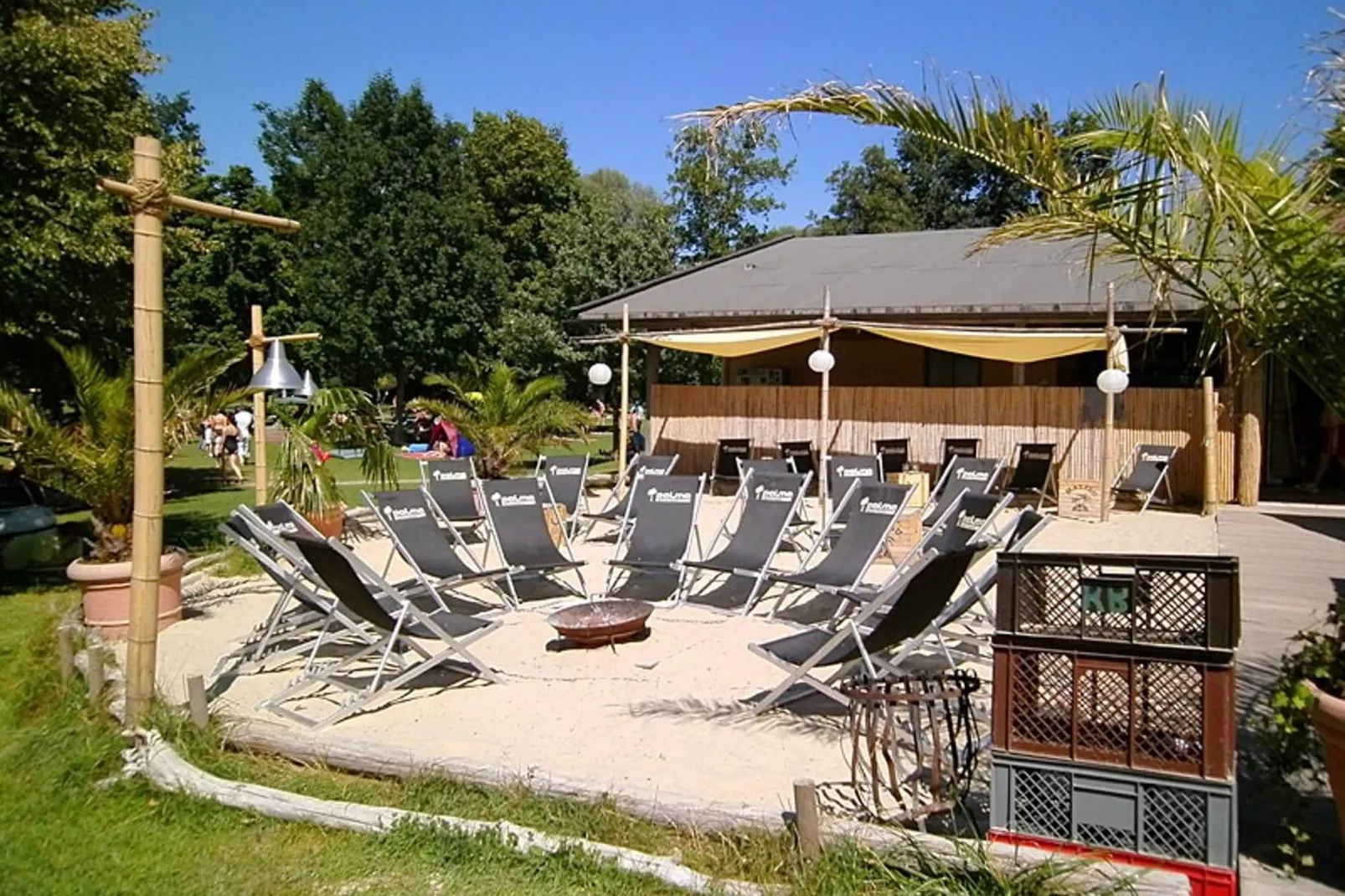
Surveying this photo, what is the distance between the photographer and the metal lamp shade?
9.50m

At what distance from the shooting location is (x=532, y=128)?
39344 millimetres

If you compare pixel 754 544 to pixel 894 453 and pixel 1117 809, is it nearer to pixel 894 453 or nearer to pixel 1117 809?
pixel 1117 809

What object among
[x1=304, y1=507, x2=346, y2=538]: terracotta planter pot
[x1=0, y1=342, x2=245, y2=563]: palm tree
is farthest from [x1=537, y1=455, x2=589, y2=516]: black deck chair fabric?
[x1=0, y1=342, x2=245, y2=563]: palm tree

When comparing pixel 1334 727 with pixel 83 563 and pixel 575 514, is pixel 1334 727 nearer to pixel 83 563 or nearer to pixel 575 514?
pixel 83 563

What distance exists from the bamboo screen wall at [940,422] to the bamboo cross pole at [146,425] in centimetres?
1212

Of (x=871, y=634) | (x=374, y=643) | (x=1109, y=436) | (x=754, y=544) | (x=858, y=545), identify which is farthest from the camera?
(x=1109, y=436)

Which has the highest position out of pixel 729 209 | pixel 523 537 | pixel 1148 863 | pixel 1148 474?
pixel 729 209

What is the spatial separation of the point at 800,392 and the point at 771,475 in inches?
299

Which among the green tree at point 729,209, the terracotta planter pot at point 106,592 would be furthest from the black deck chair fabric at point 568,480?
the green tree at point 729,209

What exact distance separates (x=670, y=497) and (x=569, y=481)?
2637 mm

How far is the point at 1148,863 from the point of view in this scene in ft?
9.88

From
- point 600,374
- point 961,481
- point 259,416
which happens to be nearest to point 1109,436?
point 961,481

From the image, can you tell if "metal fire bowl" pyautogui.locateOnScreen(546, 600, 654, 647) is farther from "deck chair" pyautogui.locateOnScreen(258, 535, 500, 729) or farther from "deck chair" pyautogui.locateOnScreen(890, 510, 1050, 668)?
"deck chair" pyautogui.locateOnScreen(890, 510, 1050, 668)

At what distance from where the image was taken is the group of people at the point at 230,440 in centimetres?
2152
